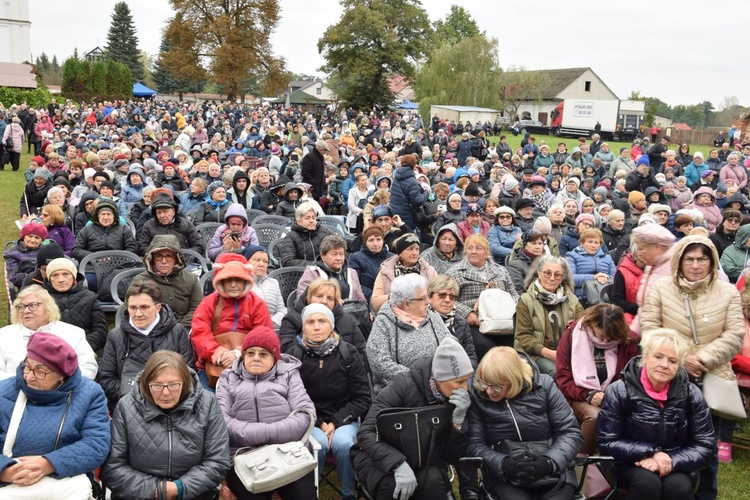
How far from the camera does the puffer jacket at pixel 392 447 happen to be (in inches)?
141

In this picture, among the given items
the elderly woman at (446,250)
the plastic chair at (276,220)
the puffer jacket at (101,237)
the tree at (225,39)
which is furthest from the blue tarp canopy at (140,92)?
the elderly woman at (446,250)

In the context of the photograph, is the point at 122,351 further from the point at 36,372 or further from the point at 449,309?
the point at 449,309

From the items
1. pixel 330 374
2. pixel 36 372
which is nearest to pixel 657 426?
pixel 330 374

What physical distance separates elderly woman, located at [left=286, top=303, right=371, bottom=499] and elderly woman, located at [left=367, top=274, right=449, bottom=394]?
5.3 inches

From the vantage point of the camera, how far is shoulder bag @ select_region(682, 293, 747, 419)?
418 centimetres

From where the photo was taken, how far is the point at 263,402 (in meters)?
3.79

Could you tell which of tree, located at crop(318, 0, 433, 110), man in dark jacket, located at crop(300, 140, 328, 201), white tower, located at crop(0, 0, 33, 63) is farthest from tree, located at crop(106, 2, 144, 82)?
man in dark jacket, located at crop(300, 140, 328, 201)

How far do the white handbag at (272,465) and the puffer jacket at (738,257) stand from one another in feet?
17.9

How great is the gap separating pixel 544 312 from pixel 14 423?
3578 millimetres

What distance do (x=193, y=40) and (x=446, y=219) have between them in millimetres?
49322

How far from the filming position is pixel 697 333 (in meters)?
4.41

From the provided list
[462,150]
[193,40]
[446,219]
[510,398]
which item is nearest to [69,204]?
[446,219]

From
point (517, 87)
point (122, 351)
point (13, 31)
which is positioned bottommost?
point (122, 351)

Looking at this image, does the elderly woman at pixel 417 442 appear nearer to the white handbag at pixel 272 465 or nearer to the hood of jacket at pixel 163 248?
the white handbag at pixel 272 465
